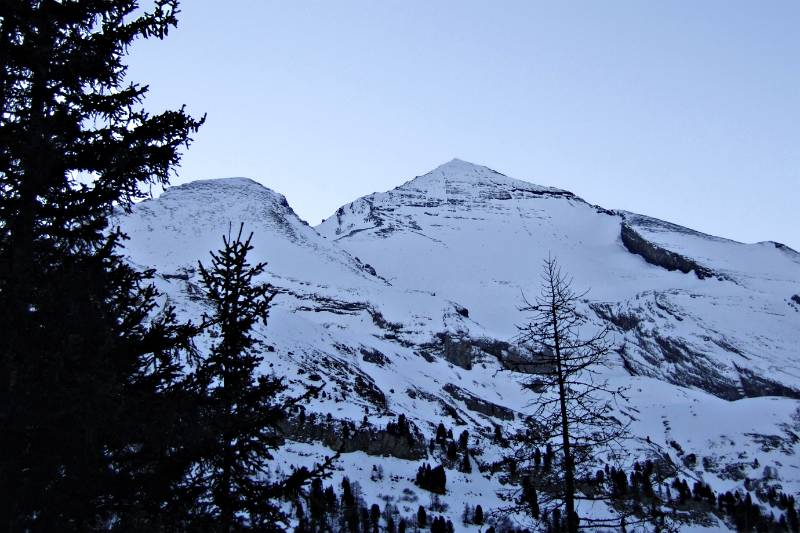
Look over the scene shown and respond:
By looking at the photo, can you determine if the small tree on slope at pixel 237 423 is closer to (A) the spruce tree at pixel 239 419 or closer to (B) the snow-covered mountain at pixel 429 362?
(A) the spruce tree at pixel 239 419

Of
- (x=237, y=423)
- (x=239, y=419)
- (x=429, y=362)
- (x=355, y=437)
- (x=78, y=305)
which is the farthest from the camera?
(x=429, y=362)

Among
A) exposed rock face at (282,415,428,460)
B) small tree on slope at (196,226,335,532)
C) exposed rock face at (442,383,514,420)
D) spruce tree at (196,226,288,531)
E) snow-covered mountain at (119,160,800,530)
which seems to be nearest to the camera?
small tree on slope at (196,226,335,532)

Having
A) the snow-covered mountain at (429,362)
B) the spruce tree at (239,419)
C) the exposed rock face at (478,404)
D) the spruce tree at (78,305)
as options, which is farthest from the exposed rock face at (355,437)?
the spruce tree at (78,305)

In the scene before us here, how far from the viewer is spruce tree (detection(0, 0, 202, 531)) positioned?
281 inches

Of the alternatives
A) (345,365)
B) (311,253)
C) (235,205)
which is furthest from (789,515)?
(235,205)

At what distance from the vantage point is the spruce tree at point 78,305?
7125 millimetres

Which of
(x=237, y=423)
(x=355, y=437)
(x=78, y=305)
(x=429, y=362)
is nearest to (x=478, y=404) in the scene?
(x=429, y=362)

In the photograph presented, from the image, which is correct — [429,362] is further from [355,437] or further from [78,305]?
[78,305]

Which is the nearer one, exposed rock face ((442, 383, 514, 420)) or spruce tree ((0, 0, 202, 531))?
spruce tree ((0, 0, 202, 531))

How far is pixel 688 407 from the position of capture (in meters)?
129

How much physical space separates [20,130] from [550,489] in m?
12.5

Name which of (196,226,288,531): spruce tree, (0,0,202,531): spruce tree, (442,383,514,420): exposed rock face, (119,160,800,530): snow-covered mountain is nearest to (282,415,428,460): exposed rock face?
(119,160,800,530): snow-covered mountain

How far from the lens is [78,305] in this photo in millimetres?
7375

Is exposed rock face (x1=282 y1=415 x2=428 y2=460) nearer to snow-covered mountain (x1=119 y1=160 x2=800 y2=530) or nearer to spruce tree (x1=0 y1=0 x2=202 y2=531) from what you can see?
snow-covered mountain (x1=119 y1=160 x2=800 y2=530)
